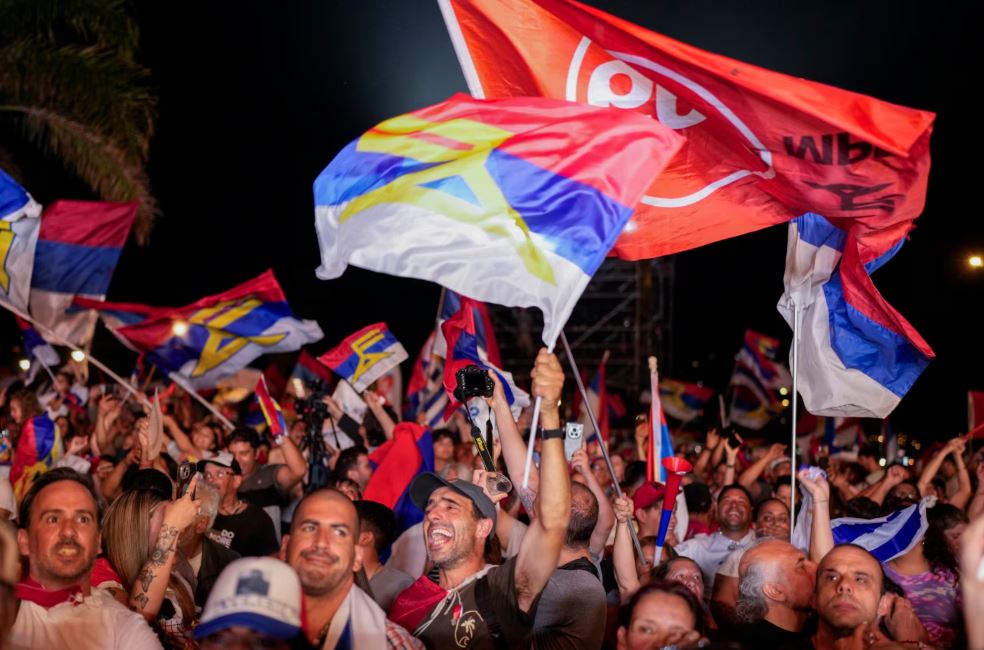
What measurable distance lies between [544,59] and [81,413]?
8.45m

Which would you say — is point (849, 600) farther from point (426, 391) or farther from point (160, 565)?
point (426, 391)

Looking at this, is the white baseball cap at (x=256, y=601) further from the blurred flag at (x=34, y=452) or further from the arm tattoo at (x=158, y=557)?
the blurred flag at (x=34, y=452)

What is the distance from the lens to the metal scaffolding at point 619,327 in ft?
81.0

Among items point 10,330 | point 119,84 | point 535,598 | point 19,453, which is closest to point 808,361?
point 535,598

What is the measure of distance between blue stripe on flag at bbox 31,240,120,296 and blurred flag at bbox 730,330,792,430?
9.65m

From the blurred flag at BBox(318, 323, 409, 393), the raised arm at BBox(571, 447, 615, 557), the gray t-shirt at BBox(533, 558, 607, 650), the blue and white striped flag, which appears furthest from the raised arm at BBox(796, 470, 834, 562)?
the blurred flag at BBox(318, 323, 409, 393)

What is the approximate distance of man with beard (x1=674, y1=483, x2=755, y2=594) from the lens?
6906 millimetres

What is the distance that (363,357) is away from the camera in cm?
1072

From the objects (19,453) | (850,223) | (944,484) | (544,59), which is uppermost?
(544,59)

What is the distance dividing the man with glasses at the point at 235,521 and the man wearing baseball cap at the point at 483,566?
2.57 meters

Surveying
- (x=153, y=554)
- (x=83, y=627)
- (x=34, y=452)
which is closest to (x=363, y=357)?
(x=34, y=452)

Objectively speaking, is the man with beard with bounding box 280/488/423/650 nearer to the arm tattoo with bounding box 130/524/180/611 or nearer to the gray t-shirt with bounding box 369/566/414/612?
the arm tattoo with bounding box 130/524/180/611

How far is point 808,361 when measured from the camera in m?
6.35

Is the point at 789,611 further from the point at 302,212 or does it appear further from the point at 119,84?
the point at 302,212
